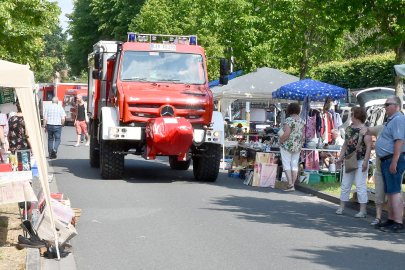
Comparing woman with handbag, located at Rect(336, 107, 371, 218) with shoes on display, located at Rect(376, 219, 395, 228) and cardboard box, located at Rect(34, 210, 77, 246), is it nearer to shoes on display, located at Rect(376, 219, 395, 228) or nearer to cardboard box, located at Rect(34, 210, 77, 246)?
shoes on display, located at Rect(376, 219, 395, 228)

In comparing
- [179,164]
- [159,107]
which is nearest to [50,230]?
[159,107]

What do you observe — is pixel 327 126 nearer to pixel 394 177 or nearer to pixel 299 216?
pixel 299 216

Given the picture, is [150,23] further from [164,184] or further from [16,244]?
[16,244]

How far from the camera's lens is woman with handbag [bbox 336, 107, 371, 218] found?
13.4 meters

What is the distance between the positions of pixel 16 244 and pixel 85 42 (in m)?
63.2

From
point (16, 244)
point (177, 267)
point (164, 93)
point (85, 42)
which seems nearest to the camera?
point (177, 267)

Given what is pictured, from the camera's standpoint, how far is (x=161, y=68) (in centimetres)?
1878

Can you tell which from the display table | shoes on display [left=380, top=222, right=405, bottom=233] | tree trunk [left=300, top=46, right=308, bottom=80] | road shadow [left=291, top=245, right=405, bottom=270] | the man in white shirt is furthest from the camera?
tree trunk [left=300, top=46, right=308, bottom=80]

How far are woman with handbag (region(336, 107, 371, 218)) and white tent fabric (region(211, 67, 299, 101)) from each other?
11437 millimetres

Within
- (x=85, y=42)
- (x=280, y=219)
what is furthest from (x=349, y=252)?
(x=85, y=42)

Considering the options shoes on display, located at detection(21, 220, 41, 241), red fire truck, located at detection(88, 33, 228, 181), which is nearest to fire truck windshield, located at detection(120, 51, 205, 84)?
red fire truck, located at detection(88, 33, 228, 181)

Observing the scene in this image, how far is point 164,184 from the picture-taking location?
18125 millimetres

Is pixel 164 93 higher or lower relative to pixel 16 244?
higher

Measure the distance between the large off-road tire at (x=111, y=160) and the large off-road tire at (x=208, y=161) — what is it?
1.70m
